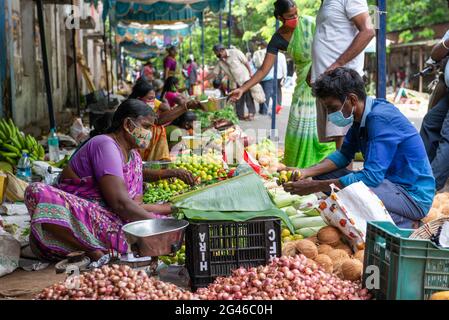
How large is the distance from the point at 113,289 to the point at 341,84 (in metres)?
2.03

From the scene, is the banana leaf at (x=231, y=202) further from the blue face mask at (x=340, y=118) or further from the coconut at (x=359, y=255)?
the blue face mask at (x=340, y=118)

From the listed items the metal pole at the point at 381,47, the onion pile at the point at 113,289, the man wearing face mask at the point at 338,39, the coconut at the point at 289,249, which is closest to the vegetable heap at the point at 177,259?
the coconut at the point at 289,249

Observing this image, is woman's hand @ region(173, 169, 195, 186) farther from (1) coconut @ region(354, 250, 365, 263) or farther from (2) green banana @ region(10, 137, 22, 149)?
(2) green banana @ region(10, 137, 22, 149)

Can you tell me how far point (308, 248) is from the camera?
394 cm

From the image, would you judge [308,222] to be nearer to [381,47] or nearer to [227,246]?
[227,246]

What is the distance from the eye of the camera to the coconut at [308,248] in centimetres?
→ 393

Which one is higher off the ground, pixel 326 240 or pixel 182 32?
pixel 182 32

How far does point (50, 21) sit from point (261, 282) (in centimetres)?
1396

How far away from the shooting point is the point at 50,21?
15.8m

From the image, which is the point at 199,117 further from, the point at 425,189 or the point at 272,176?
the point at 425,189

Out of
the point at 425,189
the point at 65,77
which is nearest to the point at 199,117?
the point at 425,189

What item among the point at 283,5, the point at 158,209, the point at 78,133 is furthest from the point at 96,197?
the point at 78,133

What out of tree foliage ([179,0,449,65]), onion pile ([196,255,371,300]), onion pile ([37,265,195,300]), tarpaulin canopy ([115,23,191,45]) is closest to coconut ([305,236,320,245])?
onion pile ([196,255,371,300])
